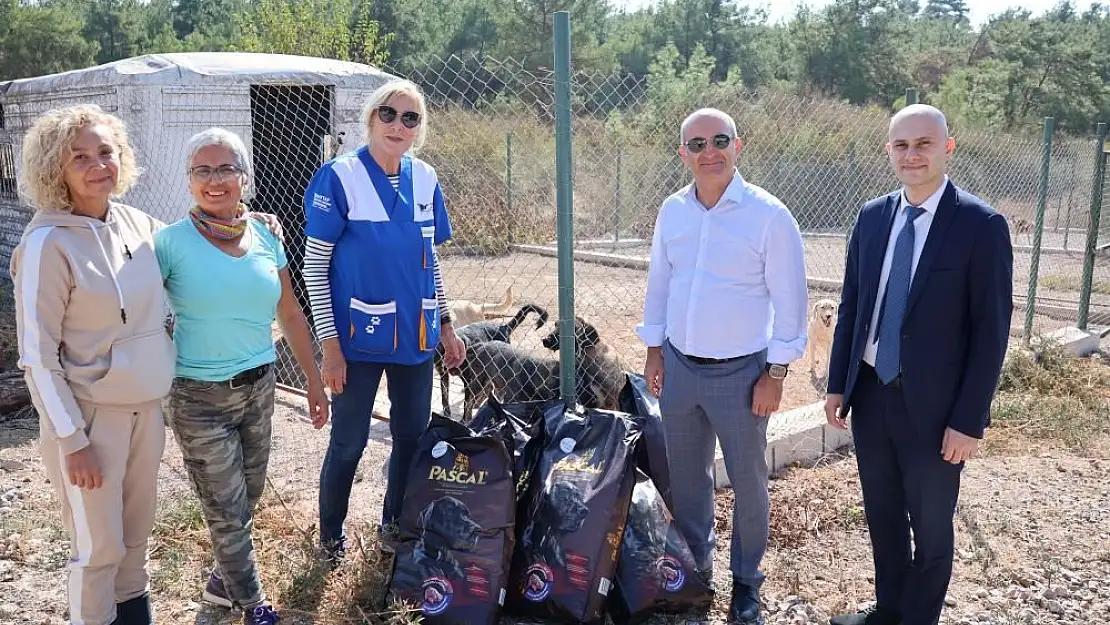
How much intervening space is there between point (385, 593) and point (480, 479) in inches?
21.0

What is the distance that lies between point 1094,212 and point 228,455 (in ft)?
23.1

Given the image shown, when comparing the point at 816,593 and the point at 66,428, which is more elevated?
the point at 66,428

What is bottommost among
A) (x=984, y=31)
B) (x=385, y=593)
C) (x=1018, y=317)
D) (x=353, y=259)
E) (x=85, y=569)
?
(x=1018, y=317)

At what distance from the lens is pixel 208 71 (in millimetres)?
6988

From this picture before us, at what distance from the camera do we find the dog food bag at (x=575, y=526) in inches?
115

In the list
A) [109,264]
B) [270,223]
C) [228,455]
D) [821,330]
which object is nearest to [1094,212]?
[821,330]

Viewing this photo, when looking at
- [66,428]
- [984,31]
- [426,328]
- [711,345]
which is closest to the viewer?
[66,428]

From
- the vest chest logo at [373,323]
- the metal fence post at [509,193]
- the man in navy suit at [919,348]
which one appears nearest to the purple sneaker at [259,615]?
the vest chest logo at [373,323]

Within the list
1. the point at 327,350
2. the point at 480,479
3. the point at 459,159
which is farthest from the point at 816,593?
the point at 459,159

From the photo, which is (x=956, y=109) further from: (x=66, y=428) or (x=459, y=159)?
(x=66, y=428)

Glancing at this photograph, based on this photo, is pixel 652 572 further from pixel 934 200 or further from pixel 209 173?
pixel 209 173

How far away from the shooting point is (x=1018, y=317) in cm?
884

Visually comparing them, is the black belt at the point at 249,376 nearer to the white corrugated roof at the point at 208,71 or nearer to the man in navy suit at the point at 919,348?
the man in navy suit at the point at 919,348

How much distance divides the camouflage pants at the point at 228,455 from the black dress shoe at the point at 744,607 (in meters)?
1.67
